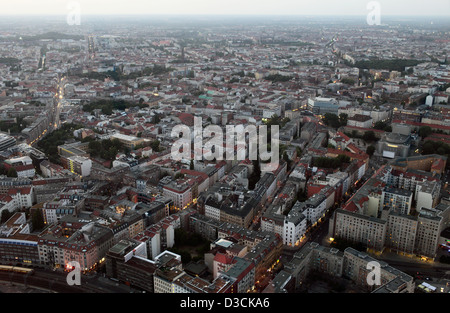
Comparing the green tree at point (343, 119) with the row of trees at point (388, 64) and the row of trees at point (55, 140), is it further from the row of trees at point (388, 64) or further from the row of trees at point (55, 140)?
the row of trees at point (388, 64)

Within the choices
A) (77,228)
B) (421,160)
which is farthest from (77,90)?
(421,160)

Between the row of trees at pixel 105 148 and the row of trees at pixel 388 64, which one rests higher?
the row of trees at pixel 388 64

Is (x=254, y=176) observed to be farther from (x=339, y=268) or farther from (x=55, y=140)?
(x=55, y=140)

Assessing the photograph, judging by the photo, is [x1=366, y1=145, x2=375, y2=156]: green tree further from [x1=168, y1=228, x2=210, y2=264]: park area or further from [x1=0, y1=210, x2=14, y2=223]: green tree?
[x1=0, y1=210, x2=14, y2=223]: green tree

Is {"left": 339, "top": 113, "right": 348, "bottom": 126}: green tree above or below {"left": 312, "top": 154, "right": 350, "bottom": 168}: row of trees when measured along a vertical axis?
above

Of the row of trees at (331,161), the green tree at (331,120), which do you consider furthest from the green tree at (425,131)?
the row of trees at (331,161)

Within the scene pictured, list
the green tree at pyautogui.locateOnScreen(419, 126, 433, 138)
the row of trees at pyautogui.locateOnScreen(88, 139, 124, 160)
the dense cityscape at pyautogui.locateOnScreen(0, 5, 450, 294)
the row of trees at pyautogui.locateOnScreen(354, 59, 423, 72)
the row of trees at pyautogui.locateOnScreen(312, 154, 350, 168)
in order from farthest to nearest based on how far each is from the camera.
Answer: the row of trees at pyautogui.locateOnScreen(354, 59, 423, 72) → the green tree at pyautogui.locateOnScreen(419, 126, 433, 138) → the row of trees at pyautogui.locateOnScreen(88, 139, 124, 160) → the row of trees at pyautogui.locateOnScreen(312, 154, 350, 168) → the dense cityscape at pyautogui.locateOnScreen(0, 5, 450, 294)

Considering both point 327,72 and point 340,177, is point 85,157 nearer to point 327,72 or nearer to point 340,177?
point 340,177

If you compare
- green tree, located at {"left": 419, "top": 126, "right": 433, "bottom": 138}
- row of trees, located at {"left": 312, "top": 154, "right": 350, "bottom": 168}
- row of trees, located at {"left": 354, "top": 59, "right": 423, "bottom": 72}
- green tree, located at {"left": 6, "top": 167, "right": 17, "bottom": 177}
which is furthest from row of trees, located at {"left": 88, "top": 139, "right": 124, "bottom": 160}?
row of trees, located at {"left": 354, "top": 59, "right": 423, "bottom": 72}
